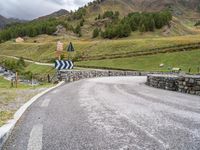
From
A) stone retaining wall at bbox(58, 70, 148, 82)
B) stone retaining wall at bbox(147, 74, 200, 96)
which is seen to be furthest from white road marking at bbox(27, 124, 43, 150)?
stone retaining wall at bbox(58, 70, 148, 82)

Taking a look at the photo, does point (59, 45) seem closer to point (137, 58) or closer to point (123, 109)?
point (123, 109)

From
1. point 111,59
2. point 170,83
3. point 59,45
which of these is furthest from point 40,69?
point 170,83

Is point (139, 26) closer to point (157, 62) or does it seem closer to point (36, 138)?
point (157, 62)

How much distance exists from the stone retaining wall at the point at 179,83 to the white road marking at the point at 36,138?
39.8 feet

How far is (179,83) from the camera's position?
20844 mm

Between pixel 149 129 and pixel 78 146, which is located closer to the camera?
pixel 78 146

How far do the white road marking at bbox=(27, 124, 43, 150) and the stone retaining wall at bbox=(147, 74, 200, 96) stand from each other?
1212 cm

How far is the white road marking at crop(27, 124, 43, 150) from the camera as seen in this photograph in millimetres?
6487

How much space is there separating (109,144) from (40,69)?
2937 inches

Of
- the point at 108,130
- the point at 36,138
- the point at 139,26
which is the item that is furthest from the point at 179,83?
the point at 139,26

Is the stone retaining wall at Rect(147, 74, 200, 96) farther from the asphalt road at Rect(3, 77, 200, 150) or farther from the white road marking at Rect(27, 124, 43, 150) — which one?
the white road marking at Rect(27, 124, 43, 150)

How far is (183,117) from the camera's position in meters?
9.41

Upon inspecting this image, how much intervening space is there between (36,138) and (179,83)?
15048 millimetres

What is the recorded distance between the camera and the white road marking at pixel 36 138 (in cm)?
649
